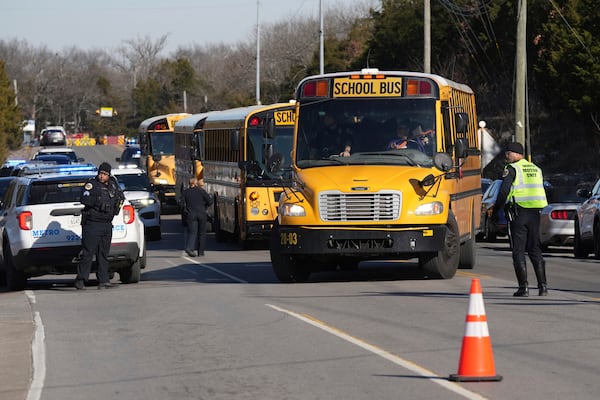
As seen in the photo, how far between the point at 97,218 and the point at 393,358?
26.9ft

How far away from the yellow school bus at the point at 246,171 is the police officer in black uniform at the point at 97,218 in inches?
254

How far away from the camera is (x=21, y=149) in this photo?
392 feet

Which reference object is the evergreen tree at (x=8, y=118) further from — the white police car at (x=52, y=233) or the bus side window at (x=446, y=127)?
the bus side window at (x=446, y=127)

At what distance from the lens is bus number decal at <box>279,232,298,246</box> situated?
17.5 m

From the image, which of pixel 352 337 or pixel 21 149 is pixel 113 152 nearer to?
pixel 21 149

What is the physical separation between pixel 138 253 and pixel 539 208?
6315 millimetres

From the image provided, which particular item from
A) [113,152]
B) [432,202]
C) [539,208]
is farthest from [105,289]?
[113,152]

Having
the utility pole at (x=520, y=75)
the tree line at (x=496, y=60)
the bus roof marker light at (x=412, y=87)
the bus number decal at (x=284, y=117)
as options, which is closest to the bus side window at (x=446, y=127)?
the bus roof marker light at (x=412, y=87)

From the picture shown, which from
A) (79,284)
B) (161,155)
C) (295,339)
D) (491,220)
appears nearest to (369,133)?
(79,284)

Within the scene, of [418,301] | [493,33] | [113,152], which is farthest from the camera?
[113,152]

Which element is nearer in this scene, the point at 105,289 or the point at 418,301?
the point at 418,301

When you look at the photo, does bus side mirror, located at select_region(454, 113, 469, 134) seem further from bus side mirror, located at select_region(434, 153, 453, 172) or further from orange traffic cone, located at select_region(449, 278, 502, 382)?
orange traffic cone, located at select_region(449, 278, 502, 382)

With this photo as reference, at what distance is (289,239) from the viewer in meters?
17.5

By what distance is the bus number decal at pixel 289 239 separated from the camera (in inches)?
→ 687
